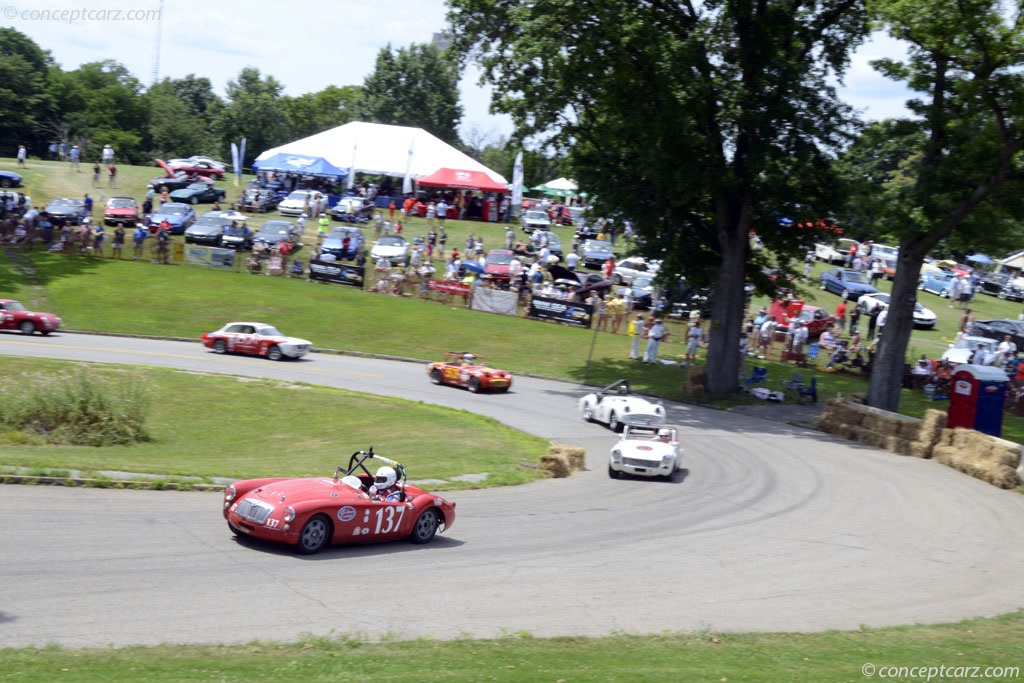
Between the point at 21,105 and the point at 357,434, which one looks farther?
the point at 21,105

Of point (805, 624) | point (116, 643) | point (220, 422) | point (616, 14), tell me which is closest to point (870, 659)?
point (805, 624)

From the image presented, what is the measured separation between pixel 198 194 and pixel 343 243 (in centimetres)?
1495

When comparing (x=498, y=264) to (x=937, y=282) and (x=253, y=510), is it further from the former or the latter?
(x=253, y=510)

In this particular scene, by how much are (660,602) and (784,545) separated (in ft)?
Answer: 15.1

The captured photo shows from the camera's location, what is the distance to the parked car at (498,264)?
161 ft

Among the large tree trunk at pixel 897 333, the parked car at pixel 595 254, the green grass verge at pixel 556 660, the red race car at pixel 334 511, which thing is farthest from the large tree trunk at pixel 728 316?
the green grass verge at pixel 556 660

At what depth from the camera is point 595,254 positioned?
54.7 metres

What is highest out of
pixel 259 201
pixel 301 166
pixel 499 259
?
pixel 301 166

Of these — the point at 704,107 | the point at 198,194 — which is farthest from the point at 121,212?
the point at 704,107

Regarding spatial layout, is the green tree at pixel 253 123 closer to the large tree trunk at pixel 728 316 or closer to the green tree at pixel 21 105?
the green tree at pixel 21 105

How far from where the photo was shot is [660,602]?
483 inches

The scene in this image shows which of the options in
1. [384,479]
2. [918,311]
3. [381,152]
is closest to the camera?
[384,479]

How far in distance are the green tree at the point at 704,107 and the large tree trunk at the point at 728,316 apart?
5 cm

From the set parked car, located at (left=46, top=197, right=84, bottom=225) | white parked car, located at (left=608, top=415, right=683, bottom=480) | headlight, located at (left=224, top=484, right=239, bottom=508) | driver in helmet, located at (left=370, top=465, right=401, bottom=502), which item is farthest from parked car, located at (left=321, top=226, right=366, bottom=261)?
headlight, located at (left=224, top=484, right=239, bottom=508)
